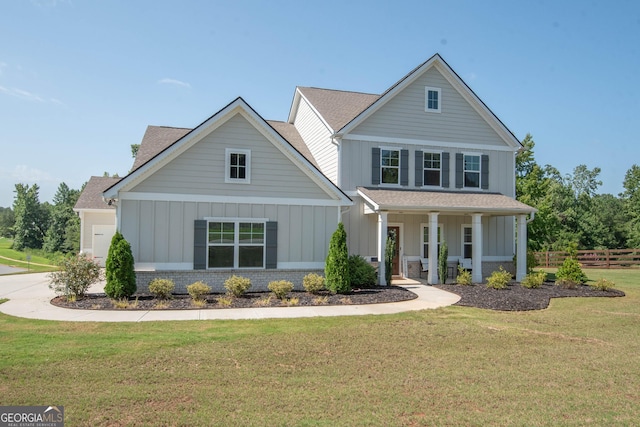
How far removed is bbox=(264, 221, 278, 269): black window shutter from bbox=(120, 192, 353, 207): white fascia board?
2.76 feet

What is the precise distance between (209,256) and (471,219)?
11992mm

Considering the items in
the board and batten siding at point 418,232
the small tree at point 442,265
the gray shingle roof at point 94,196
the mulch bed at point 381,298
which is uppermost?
the gray shingle roof at point 94,196

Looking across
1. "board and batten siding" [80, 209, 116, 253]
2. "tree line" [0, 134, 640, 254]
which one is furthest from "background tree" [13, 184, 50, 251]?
"board and batten siding" [80, 209, 116, 253]

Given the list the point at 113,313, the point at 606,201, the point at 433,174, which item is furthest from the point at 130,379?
the point at 606,201

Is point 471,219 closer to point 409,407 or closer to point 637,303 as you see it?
point 637,303

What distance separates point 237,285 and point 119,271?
347 cm

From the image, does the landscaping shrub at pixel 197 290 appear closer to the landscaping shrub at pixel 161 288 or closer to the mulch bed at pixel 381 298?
the mulch bed at pixel 381 298

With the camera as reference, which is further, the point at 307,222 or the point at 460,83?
the point at 460,83

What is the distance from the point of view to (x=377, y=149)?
19938 mm

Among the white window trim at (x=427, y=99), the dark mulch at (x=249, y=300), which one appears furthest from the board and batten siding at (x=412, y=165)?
the dark mulch at (x=249, y=300)

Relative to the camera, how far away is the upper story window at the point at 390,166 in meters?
20.1

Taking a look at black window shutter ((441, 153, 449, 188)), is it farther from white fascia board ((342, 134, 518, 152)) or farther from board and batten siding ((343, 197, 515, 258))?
board and batten siding ((343, 197, 515, 258))

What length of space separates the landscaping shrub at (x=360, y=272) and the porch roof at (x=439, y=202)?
6.94 ft

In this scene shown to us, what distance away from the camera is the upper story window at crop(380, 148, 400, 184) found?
793 inches
